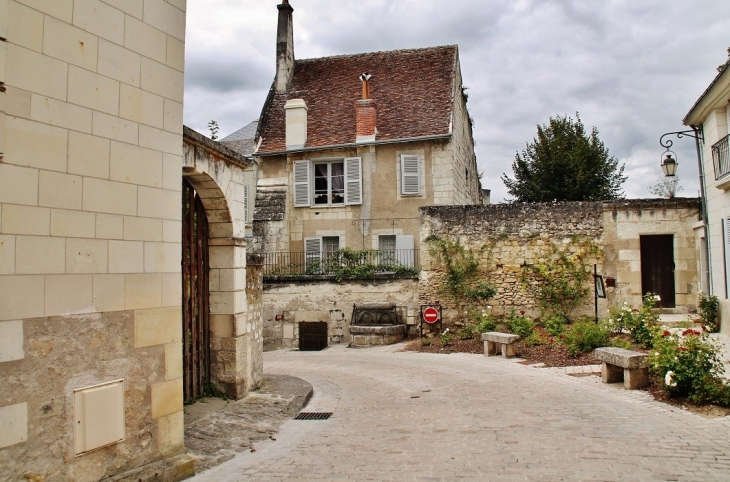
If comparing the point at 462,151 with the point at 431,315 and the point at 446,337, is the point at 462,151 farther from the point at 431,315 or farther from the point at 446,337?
the point at 446,337

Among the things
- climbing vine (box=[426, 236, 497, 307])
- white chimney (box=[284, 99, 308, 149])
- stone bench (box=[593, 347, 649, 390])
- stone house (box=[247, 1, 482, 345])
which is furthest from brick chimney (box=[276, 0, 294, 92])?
stone bench (box=[593, 347, 649, 390])

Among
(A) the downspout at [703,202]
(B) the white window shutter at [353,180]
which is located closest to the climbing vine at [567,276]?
(A) the downspout at [703,202]

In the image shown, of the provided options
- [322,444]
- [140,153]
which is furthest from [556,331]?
[140,153]

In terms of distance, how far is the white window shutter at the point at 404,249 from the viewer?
56.9 ft

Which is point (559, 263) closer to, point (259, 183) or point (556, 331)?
point (556, 331)

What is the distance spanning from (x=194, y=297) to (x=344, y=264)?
907 centimetres

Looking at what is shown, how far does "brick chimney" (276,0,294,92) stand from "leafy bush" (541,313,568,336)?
12.5 m

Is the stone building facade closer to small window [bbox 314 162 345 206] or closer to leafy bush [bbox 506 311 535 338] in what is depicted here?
leafy bush [bbox 506 311 535 338]

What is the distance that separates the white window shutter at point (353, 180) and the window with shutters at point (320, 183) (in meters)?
0.05

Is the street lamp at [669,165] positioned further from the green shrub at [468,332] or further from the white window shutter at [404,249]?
the white window shutter at [404,249]

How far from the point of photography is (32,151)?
3.80m

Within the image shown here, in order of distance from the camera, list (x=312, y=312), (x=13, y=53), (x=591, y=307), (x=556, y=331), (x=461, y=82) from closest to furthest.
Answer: (x=13, y=53) → (x=556, y=331) → (x=591, y=307) → (x=312, y=312) → (x=461, y=82)

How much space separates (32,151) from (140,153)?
3.06 feet

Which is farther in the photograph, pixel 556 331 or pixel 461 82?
pixel 461 82
